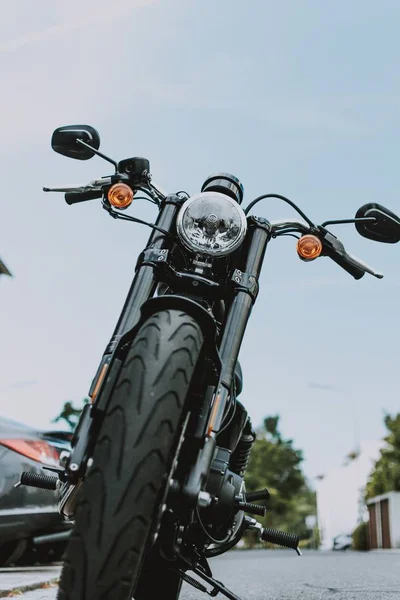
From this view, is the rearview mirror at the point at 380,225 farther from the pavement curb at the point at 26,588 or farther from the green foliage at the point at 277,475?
Result: the green foliage at the point at 277,475

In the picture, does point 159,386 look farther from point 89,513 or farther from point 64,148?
point 64,148

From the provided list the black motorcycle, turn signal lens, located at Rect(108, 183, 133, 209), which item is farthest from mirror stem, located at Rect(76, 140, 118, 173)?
turn signal lens, located at Rect(108, 183, 133, 209)

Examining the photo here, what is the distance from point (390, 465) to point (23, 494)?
39.6 metres

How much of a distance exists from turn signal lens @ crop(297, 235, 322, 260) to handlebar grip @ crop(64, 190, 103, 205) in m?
0.95

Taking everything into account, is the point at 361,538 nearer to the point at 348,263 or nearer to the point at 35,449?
the point at 35,449

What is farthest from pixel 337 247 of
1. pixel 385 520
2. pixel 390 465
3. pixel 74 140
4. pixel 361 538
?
pixel 361 538

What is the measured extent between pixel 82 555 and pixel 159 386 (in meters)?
0.50

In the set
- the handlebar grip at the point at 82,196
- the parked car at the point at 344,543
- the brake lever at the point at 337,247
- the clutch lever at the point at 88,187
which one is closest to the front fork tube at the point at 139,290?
the clutch lever at the point at 88,187

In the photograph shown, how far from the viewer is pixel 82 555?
204 centimetres

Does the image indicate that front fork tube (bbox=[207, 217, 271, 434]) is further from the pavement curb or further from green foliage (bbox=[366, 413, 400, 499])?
green foliage (bbox=[366, 413, 400, 499])

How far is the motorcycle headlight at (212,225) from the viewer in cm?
296

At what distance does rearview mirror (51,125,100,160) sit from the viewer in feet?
11.4

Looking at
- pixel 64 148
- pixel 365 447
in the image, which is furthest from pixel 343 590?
pixel 365 447

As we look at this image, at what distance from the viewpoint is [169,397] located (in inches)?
89.0
